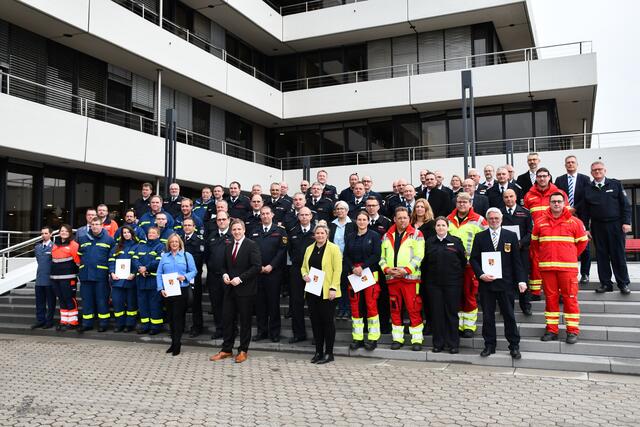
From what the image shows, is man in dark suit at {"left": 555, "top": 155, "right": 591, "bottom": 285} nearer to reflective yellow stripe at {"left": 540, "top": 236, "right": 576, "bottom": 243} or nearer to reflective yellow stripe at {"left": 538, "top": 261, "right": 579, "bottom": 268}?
reflective yellow stripe at {"left": 540, "top": 236, "right": 576, "bottom": 243}

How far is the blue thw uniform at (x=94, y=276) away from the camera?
10.2m

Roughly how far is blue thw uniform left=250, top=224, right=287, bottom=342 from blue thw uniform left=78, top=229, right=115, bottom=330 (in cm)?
338

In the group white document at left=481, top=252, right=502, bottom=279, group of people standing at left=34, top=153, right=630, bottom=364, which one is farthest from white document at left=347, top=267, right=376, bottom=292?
white document at left=481, top=252, right=502, bottom=279

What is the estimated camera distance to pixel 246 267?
26.3ft

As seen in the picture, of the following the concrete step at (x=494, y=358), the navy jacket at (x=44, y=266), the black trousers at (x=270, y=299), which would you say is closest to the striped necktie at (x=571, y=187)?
the concrete step at (x=494, y=358)

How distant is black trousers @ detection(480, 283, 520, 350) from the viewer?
7180 millimetres

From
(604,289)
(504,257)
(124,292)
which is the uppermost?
(504,257)

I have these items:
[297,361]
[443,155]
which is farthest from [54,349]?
[443,155]

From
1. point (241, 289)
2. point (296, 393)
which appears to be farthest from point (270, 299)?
point (296, 393)

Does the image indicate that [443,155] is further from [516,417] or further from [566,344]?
[516,417]

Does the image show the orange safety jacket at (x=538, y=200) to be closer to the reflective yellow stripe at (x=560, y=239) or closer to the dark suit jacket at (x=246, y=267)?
the reflective yellow stripe at (x=560, y=239)

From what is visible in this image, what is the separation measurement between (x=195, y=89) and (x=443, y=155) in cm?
1021

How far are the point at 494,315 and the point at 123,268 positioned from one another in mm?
6515

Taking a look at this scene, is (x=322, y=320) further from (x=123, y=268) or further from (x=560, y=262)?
(x=123, y=268)
